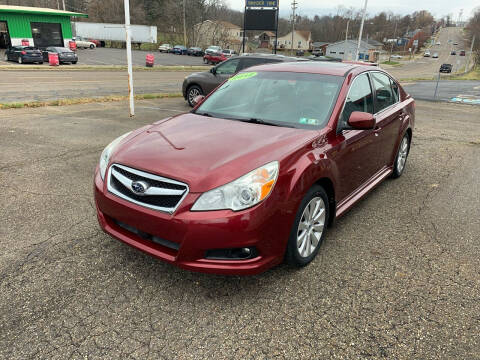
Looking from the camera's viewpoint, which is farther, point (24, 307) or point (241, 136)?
point (241, 136)

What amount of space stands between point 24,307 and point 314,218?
7.52 ft

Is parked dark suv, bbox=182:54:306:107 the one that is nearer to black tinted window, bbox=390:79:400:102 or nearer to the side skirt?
black tinted window, bbox=390:79:400:102

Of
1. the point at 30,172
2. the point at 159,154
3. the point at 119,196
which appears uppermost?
the point at 159,154

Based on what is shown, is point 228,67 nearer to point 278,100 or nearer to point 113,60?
point 278,100

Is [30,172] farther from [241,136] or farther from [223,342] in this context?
[223,342]

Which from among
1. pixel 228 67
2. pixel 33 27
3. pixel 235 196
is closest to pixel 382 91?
pixel 235 196

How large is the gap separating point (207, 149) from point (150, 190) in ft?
1.85

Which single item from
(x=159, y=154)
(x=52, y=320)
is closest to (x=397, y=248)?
(x=159, y=154)

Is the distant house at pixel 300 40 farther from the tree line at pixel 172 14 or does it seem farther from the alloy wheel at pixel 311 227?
the alloy wheel at pixel 311 227

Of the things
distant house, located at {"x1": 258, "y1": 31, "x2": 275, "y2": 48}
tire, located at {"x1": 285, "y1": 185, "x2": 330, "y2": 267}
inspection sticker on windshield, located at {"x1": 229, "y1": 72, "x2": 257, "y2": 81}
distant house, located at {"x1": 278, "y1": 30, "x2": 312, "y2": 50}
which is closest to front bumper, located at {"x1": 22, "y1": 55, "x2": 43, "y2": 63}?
inspection sticker on windshield, located at {"x1": 229, "y1": 72, "x2": 257, "y2": 81}

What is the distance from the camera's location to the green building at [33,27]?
35.8 metres

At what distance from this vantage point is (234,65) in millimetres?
10477

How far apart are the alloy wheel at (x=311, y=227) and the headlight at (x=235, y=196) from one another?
0.56m

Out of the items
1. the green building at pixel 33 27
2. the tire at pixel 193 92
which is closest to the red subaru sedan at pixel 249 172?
the tire at pixel 193 92
